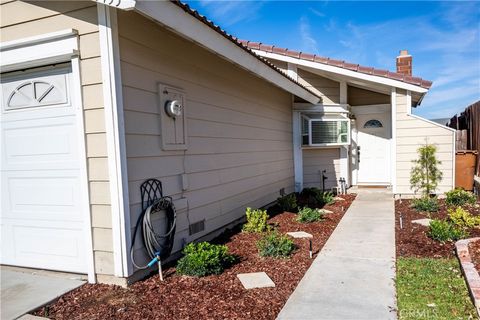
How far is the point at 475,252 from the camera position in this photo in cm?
368

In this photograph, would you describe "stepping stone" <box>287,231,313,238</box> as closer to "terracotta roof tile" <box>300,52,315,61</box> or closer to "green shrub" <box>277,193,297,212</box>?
"green shrub" <box>277,193,297,212</box>

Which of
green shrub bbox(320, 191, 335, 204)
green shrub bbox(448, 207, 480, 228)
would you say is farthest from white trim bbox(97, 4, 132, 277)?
green shrub bbox(320, 191, 335, 204)

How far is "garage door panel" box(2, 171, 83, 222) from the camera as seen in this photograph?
3377 mm

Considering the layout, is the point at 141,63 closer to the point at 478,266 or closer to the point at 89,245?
the point at 89,245

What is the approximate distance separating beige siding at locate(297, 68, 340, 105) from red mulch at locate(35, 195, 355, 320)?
588 cm

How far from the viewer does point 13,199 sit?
12.2 feet

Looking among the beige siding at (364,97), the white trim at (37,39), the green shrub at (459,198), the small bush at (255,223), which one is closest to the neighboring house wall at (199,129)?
the small bush at (255,223)

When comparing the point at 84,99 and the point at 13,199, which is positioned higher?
the point at 84,99

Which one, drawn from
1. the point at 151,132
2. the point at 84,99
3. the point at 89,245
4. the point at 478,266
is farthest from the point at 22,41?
the point at 478,266

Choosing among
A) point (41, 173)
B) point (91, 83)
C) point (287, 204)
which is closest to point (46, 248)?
point (41, 173)

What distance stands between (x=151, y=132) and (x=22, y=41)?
5.05 ft

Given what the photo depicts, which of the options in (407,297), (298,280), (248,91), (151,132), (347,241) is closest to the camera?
(407,297)

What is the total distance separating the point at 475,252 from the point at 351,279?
1.57 meters

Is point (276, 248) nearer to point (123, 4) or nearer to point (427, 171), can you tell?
point (123, 4)
